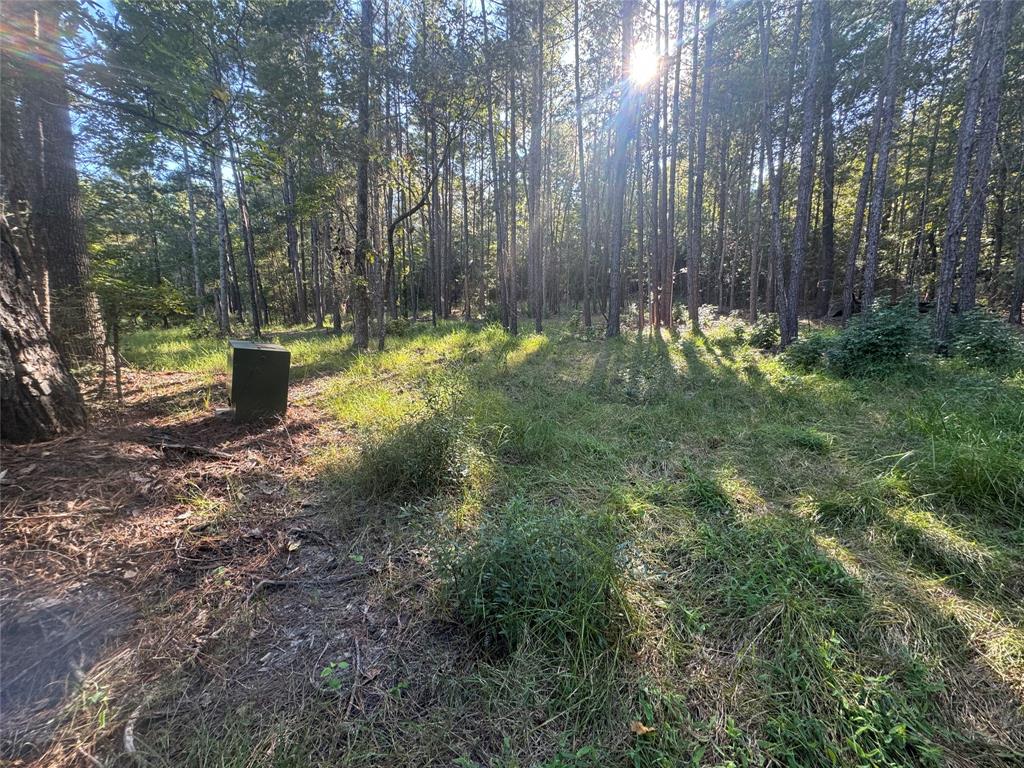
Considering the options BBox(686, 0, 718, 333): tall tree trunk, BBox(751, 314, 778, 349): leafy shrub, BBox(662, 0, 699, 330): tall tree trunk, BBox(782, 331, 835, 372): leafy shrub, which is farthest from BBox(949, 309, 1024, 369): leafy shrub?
BBox(662, 0, 699, 330): tall tree trunk

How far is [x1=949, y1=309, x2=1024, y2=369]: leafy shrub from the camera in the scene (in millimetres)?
5738

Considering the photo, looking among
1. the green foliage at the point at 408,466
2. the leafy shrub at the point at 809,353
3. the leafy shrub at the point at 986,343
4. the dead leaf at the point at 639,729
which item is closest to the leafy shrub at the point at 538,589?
the dead leaf at the point at 639,729

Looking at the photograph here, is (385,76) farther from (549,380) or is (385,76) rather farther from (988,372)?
(988,372)

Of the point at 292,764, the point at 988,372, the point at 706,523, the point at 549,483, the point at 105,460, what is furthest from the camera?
the point at 988,372

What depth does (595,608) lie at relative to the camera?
173cm

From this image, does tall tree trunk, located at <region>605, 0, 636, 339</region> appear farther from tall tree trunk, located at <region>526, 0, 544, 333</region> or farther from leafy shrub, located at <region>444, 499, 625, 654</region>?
leafy shrub, located at <region>444, 499, 625, 654</region>

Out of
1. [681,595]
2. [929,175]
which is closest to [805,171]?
[681,595]

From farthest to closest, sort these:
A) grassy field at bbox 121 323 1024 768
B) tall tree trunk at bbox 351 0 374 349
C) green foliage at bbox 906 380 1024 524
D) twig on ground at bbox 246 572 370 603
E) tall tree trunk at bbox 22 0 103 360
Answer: tall tree trunk at bbox 351 0 374 349 < tall tree trunk at bbox 22 0 103 360 < green foliage at bbox 906 380 1024 524 < twig on ground at bbox 246 572 370 603 < grassy field at bbox 121 323 1024 768

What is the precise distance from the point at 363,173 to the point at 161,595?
8.92 m

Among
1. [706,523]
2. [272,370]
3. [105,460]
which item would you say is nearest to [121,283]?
[272,370]

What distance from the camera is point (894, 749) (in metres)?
1.30

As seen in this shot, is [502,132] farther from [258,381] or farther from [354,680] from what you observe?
[354,680]

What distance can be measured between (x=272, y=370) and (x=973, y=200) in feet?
37.3

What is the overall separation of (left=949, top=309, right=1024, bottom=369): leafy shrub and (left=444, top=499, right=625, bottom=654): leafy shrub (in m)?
7.50
